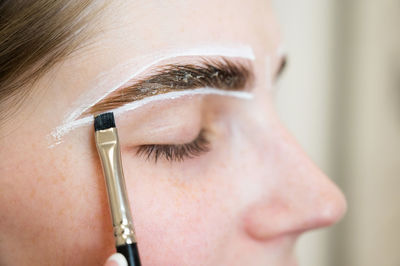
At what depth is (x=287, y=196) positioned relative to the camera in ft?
1.92

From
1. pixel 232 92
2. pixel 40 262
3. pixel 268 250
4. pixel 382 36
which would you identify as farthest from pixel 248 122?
pixel 382 36

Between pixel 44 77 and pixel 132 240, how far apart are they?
20 cm

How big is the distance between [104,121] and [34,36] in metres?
0.12

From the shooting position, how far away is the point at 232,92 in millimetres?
572

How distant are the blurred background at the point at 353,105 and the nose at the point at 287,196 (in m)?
0.67

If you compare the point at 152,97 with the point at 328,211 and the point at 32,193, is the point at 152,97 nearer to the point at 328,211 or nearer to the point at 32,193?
the point at 32,193

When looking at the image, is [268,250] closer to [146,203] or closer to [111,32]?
[146,203]

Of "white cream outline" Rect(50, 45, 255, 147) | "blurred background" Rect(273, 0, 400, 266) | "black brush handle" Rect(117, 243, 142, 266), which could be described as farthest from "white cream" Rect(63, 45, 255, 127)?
"blurred background" Rect(273, 0, 400, 266)

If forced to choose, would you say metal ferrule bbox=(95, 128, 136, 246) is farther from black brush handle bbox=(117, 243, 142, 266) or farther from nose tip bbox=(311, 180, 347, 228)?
nose tip bbox=(311, 180, 347, 228)

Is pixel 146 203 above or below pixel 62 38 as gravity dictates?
below

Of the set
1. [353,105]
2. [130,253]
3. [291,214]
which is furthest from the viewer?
[353,105]

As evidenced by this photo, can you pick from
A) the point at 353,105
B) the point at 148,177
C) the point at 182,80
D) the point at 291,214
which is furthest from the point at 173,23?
the point at 353,105

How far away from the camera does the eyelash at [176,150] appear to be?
51cm

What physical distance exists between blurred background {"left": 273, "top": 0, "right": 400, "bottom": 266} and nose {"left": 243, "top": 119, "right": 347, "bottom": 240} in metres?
0.67
